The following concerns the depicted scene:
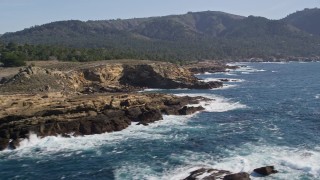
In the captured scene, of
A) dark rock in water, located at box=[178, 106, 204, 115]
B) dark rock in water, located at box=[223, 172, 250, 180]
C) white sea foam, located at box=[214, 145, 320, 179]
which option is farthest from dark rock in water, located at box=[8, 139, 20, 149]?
dark rock in water, located at box=[178, 106, 204, 115]

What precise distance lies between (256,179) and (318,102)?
52733 millimetres

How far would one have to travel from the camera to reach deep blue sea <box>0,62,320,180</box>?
46469 mm

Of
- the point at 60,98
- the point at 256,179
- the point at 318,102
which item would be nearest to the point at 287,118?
the point at 318,102

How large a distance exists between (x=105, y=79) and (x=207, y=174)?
227 feet

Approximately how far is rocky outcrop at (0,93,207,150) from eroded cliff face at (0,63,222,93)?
10.0 m

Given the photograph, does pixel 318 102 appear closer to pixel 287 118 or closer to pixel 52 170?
pixel 287 118

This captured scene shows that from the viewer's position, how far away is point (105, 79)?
109m

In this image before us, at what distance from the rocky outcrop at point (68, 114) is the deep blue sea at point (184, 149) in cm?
182

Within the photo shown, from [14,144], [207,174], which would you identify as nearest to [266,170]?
[207,174]

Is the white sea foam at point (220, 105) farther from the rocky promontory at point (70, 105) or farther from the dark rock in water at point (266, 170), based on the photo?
the dark rock in water at point (266, 170)

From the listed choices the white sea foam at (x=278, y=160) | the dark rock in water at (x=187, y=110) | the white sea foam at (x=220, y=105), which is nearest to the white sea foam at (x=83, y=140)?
the dark rock in water at (x=187, y=110)

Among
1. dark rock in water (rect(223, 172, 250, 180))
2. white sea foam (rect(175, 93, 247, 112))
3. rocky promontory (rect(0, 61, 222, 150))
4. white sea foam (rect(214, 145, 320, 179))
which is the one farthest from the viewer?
white sea foam (rect(175, 93, 247, 112))

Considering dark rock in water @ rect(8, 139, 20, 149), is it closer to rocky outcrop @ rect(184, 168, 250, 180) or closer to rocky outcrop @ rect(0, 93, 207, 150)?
rocky outcrop @ rect(0, 93, 207, 150)

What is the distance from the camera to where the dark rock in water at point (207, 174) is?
42.5 meters
